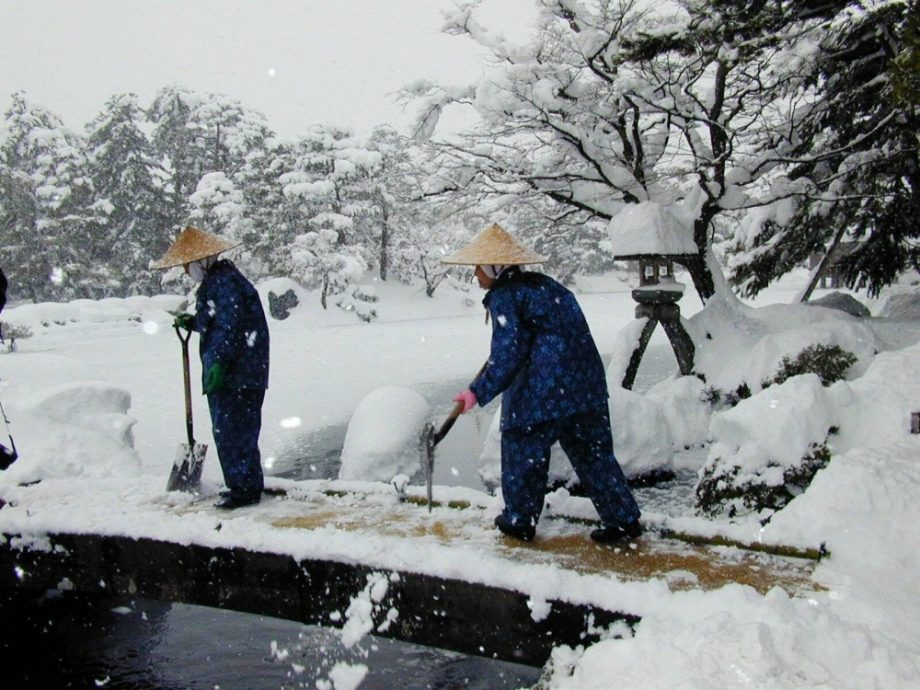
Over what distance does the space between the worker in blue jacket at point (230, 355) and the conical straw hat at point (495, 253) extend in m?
1.52

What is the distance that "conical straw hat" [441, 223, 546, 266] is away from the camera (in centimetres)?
355

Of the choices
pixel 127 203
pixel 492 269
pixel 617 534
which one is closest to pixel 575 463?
pixel 617 534

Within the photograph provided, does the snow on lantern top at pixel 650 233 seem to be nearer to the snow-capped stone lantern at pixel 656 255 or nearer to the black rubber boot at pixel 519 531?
the snow-capped stone lantern at pixel 656 255

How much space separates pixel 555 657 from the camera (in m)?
2.85

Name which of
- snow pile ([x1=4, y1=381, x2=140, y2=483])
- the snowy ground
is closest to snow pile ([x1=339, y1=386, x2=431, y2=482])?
the snowy ground

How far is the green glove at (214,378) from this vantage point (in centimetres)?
417

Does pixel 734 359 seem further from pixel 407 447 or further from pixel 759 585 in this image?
pixel 759 585

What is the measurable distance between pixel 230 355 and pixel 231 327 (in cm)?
18

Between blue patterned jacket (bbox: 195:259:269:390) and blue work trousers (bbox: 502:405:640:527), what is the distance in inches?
73.4

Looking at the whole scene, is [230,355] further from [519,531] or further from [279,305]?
[279,305]

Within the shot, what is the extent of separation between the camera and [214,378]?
417 cm

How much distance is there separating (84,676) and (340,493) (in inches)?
74.4

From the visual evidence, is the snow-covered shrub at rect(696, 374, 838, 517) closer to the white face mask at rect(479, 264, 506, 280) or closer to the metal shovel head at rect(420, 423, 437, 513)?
the metal shovel head at rect(420, 423, 437, 513)

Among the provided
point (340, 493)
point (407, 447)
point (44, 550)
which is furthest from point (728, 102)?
point (44, 550)
